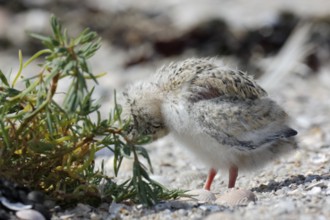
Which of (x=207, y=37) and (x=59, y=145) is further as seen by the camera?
(x=207, y=37)

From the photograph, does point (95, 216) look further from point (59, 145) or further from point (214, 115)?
point (214, 115)

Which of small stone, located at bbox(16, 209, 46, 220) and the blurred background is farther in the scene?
the blurred background

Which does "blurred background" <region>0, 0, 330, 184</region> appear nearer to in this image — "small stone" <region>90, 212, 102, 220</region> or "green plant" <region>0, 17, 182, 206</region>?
"green plant" <region>0, 17, 182, 206</region>

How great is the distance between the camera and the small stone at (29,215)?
3.54 meters

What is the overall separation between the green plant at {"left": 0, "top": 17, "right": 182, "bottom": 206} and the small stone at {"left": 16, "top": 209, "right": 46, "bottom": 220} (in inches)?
11.4

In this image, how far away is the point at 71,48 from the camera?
11.6ft

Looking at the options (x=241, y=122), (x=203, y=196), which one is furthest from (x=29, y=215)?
(x=241, y=122)

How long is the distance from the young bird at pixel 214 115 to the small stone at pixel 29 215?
4.17ft

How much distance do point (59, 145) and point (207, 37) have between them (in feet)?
19.5

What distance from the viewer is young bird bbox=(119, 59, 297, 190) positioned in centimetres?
452

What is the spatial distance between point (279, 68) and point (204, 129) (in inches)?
175

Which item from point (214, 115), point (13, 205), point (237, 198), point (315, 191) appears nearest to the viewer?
point (13, 205)

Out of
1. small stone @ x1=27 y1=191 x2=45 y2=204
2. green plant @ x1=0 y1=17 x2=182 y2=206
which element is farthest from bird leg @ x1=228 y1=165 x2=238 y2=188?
small stone @ x1=27 y1=191 x2=45 y2=204

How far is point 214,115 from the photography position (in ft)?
14.8
